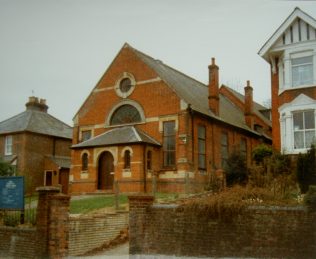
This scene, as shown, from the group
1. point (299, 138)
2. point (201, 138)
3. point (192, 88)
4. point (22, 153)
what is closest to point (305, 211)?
point (299, 138)

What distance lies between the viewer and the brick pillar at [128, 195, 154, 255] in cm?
1226

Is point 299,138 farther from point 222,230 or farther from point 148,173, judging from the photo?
point 222,230

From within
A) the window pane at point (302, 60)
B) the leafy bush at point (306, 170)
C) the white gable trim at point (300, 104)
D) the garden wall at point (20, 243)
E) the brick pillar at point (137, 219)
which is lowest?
the garden wall at point (20, 243)

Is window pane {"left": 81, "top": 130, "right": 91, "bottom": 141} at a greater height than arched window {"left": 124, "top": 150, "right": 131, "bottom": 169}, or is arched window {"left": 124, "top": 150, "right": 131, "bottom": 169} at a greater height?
window pane {"left": 81, "top": 130, "right": 91, "bottom": 141}

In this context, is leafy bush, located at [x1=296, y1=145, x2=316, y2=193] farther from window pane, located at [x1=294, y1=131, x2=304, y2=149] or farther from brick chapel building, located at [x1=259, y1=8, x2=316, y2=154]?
window pane, located at [x1=294, y1=131, x2=304, y2=149]

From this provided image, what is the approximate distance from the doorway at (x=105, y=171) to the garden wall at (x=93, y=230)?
12.3 metres

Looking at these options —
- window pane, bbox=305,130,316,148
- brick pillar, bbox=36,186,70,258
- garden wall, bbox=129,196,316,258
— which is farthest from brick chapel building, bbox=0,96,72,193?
garden wall, bbox=129,196,316,258

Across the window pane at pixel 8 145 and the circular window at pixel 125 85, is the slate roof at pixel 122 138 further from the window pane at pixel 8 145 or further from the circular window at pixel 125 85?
the window pane at pixel 8 145

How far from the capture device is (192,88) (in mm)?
35469

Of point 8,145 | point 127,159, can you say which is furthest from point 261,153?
point 8,145

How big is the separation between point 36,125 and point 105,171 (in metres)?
13.6

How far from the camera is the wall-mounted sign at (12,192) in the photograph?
13.8 m

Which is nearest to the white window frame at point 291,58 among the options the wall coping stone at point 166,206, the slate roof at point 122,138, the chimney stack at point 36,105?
the slate roof at point 122,138

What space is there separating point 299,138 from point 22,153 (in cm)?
2431
